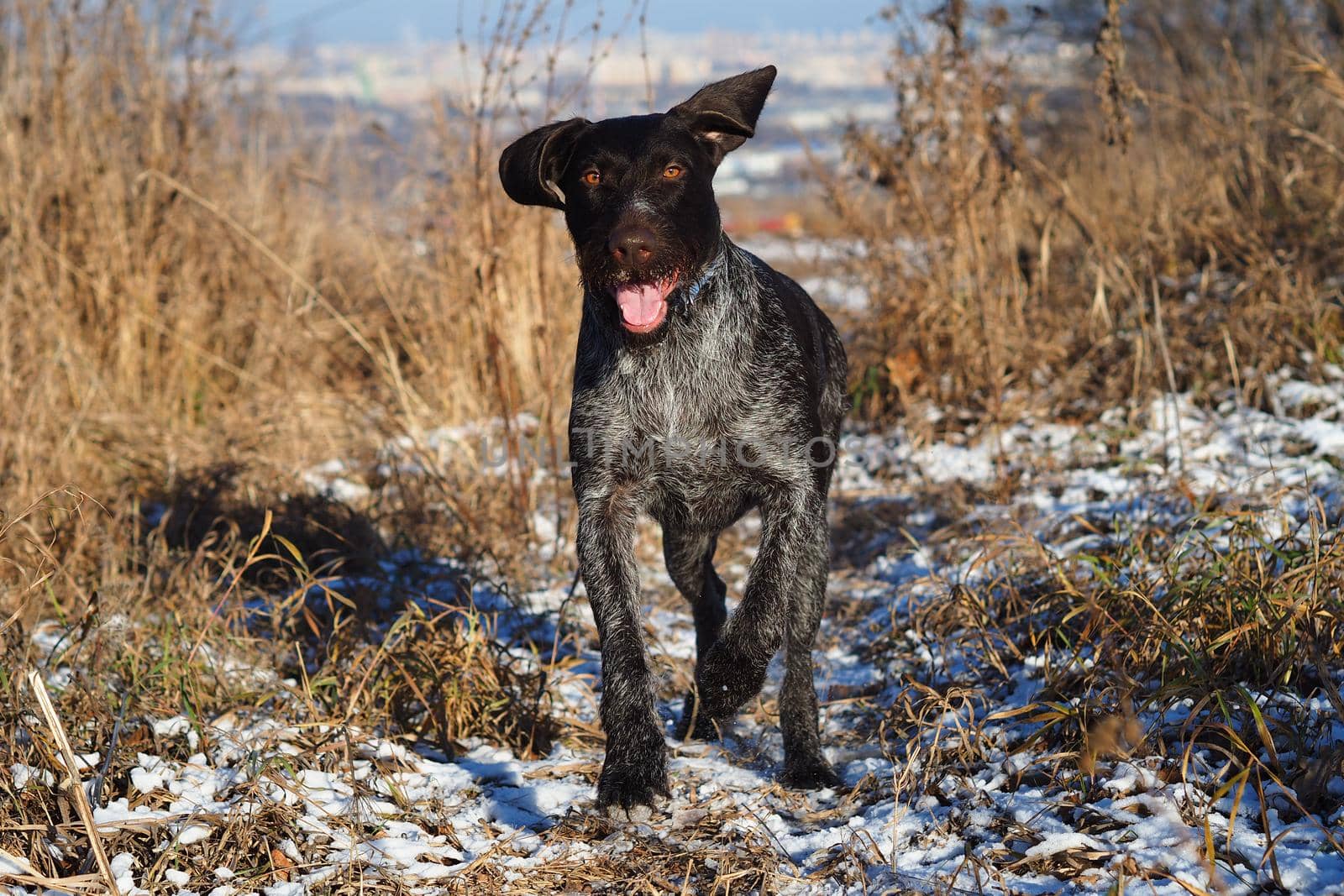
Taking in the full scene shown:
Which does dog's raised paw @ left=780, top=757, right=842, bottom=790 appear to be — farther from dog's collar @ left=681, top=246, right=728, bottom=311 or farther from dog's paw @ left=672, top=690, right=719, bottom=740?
dog's collar @ left=681, top=246, right=728, bottom=311

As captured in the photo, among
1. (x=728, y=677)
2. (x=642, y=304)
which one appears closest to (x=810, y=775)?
(x=728, y=677)

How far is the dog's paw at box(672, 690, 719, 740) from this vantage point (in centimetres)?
392

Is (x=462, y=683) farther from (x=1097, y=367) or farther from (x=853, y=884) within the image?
(x=1097, y=367)

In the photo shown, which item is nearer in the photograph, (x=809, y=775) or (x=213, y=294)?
(x=809, y=775)

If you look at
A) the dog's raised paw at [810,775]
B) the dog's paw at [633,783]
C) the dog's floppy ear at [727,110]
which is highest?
the dog's floppy ear at [727,110]

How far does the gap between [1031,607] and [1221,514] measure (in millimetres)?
654

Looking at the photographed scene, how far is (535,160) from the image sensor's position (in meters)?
→ 3.71

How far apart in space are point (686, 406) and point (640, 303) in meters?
0.37

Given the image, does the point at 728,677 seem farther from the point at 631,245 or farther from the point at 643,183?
the point at 643,183

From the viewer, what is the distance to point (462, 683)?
3.89 m

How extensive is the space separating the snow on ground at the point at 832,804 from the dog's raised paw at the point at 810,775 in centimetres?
5

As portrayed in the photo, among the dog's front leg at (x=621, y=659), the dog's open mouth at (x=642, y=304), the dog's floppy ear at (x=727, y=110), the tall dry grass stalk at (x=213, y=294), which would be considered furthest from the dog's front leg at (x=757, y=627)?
the tall dry grass stalk at (x=213, y=294)

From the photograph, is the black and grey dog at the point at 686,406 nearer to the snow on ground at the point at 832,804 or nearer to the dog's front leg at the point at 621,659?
the dog's front leg at the point at 621,659

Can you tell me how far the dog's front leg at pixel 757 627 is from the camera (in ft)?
11.1
